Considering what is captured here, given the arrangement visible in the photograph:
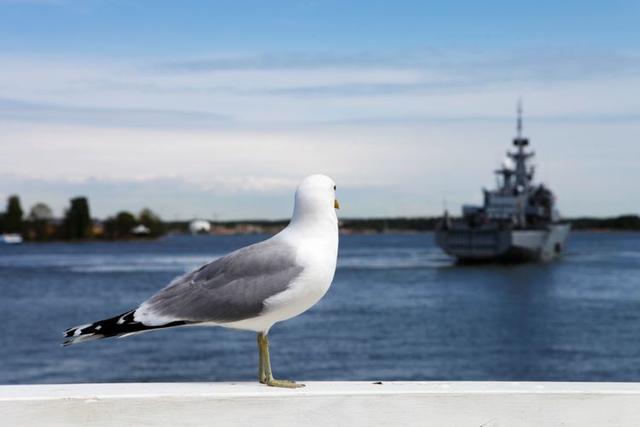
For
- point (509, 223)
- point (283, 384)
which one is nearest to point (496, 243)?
point (509, 223)

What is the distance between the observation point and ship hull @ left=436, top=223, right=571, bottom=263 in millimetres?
85062

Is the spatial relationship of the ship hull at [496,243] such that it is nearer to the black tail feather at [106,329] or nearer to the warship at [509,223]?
the warship at [509,223]

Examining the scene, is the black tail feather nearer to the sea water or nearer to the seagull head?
the seagull head

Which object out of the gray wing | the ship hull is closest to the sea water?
the ship hull

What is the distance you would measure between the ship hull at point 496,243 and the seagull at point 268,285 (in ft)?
271

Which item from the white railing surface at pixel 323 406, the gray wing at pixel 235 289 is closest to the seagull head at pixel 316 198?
the gray wing at pixel 235 289

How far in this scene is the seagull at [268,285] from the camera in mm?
3146

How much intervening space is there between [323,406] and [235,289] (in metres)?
0.61

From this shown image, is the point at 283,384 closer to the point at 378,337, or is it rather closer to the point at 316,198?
the point at 316,198

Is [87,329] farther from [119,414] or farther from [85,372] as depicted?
[85,372]

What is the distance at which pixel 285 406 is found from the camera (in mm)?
2797

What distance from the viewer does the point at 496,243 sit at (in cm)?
8519

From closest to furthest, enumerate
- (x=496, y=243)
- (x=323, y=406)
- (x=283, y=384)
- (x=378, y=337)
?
(x=323, y=406)
(x=283, y=384)
(x=378, y=337)
(x=496, y=243)

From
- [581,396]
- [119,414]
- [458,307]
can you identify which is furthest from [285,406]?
[458,307]
